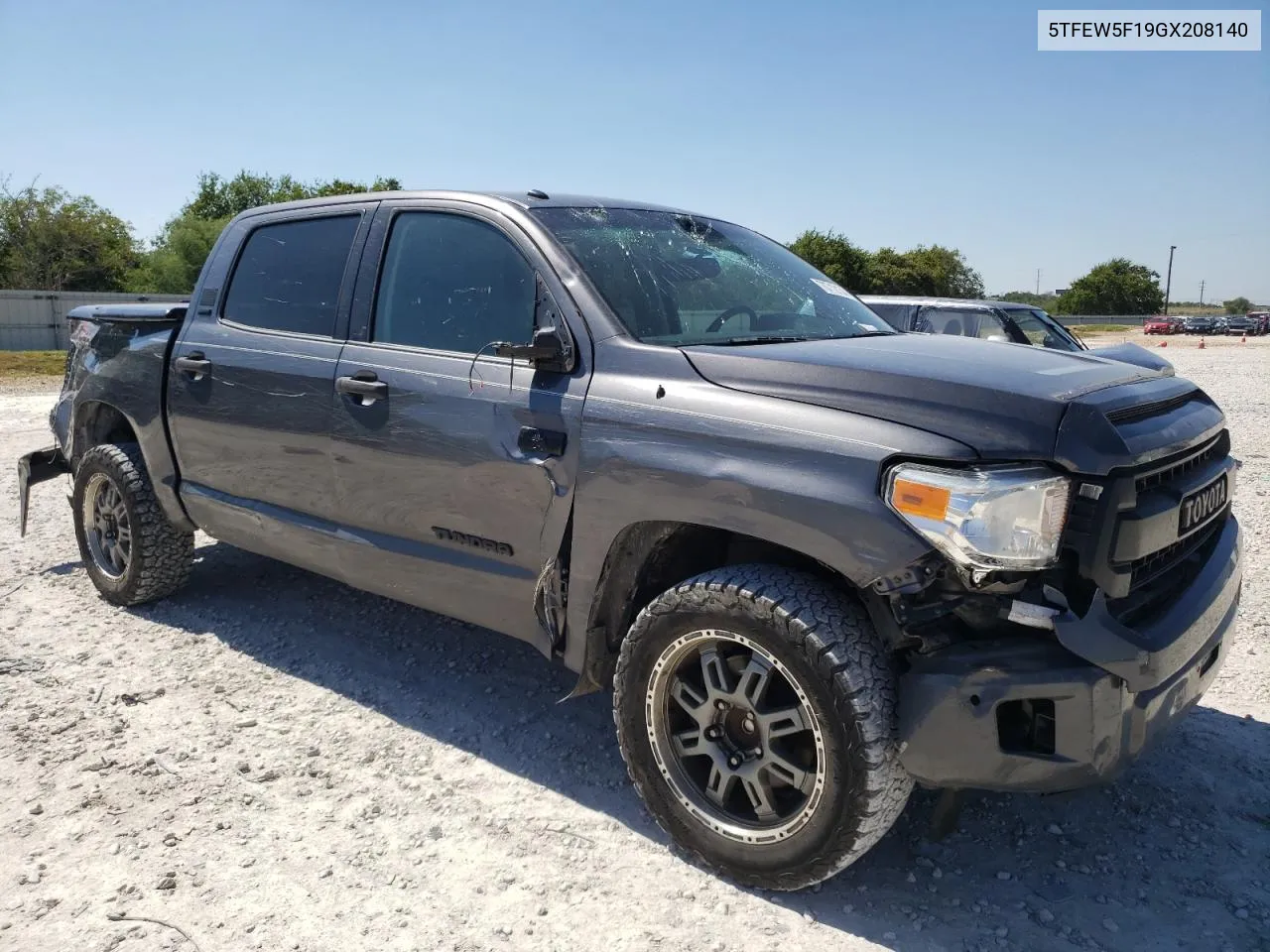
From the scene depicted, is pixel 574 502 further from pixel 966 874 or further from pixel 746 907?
pixel 966 874

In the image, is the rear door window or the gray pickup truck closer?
the gray pickup truck

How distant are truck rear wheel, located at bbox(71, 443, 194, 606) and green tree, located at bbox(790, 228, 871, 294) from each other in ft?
165

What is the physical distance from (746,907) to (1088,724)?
3.46 feet

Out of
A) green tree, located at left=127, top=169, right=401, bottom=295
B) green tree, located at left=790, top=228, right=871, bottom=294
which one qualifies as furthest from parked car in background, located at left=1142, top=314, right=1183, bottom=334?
green tree, located at left=127, top=169, right=401, bottom=295

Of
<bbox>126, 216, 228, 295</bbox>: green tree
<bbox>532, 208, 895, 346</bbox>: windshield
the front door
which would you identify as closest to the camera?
the front door

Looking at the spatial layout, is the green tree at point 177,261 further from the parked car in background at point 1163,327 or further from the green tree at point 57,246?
the parked car in background at point 1163,327

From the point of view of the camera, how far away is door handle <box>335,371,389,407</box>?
11.5 ft

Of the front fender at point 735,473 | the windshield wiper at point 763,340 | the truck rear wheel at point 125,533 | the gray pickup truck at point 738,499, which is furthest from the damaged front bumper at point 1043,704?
the truck rear wheel at point 125,533

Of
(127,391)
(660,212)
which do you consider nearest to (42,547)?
(127,391)

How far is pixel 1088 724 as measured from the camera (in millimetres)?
2232

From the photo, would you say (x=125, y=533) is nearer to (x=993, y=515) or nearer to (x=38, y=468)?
(x=38, y=468)

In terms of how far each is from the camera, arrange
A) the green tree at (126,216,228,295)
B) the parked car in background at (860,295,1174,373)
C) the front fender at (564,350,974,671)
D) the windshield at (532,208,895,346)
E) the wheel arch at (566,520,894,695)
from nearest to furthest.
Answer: the front fender at (564,350,974,671) < the wheel arch at (566,520,894,695) < the windshield at (532,208,895,346) < the parked car in background at (860,295,1174,373) < the green tree at (126,216,228,295)

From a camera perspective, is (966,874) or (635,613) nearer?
(966,874)

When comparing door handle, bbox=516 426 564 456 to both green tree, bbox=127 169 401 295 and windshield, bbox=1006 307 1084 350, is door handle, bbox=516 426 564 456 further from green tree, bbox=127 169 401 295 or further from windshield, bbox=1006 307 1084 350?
green tree, bbox=127 169 401 295
